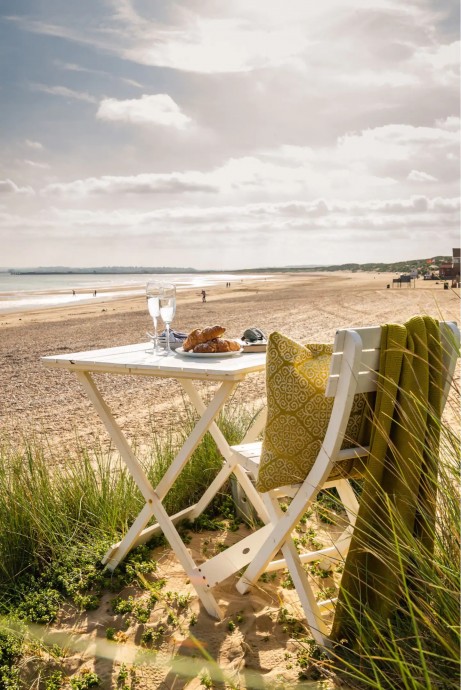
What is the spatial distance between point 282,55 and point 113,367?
5.78 metres

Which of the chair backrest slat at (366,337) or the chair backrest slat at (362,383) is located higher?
the chair backrest slat at (366,337)

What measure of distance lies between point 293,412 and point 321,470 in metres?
0.26

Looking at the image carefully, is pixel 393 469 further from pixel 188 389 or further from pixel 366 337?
pixel 188 389

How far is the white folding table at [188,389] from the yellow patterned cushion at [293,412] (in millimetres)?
295

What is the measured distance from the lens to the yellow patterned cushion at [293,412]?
8.79 feet

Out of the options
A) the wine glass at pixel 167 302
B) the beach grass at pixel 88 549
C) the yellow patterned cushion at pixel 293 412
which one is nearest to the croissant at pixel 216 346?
the wine glass at pixel 167 302

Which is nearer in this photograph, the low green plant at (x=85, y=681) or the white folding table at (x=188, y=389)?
the low green plant at (x=85, y=681)

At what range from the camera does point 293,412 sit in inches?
106

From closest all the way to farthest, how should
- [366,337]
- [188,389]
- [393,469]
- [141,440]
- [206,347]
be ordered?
1. [366,337]
2. [393,469]
3. [206,347]
4. [188,389]
5. [141,440]

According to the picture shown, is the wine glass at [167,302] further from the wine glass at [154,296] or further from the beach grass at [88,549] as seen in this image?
the beach grass at [88,549]

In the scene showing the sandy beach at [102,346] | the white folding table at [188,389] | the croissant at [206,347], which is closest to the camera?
the white folding table at [188,389]

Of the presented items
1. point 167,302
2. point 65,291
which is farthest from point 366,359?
point 65,291

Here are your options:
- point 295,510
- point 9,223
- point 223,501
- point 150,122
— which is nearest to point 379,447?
point 295,510

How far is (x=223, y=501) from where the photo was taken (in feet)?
14.1
